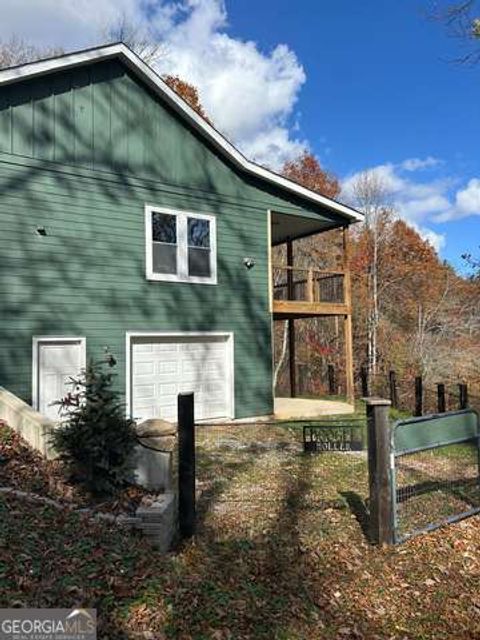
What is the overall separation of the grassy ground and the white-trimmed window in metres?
6.61

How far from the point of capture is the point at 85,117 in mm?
10375

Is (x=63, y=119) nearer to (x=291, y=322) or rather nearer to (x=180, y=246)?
(x=180, y=246)

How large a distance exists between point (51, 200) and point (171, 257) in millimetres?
2819

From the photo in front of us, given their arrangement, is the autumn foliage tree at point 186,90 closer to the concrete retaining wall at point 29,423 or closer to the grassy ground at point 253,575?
the concrete retaining wall at point 29,423

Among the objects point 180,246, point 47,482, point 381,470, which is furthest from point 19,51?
point 381,470

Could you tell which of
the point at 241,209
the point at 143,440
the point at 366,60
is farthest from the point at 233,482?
the point at 366,60

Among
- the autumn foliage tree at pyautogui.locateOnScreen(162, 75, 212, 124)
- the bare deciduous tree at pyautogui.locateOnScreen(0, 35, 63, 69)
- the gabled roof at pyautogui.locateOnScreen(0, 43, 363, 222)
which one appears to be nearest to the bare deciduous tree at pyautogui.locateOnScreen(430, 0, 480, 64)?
the gabled roof at pyautogui.locateOnScreen(0, 43, 363, 222)

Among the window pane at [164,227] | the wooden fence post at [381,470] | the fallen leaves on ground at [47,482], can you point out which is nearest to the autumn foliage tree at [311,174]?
the window pane at [164,227]

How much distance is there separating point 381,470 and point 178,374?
7466 millimetres

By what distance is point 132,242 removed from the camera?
35.9 feet

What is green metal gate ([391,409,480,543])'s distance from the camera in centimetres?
498

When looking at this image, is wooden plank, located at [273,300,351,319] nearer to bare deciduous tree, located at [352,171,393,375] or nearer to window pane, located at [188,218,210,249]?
window pane, located at [188,218,210,249]

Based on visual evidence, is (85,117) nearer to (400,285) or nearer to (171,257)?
(171,257)

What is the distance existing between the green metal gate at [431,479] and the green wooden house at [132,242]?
5511mm
